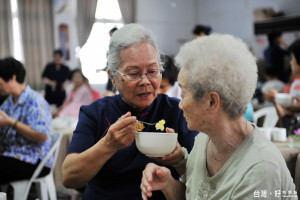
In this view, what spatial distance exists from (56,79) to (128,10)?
2714 millimetres

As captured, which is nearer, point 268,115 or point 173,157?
point 173,157

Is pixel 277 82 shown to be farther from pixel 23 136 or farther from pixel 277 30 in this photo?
pixel 23 136

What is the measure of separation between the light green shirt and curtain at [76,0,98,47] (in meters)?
7.64

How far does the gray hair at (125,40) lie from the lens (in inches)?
58.2

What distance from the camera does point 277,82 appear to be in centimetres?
517

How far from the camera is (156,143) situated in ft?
4.24

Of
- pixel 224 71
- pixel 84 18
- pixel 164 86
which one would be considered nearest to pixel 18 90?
pixel 164 86

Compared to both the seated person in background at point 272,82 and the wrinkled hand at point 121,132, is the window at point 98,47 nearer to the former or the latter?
the seated person in background at point 272,82

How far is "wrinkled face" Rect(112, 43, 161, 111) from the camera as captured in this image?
148 centimetres

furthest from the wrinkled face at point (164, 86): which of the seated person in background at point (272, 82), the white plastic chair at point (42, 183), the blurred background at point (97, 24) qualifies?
the blurred background at point (97, 24)

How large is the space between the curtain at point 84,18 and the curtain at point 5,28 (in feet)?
5.06

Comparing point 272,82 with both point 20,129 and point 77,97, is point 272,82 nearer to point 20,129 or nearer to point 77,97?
point 77,97

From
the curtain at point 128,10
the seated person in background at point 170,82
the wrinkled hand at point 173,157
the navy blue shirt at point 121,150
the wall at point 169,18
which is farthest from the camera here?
the wall at point 169,18

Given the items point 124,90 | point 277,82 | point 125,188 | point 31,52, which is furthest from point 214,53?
point 31,52
